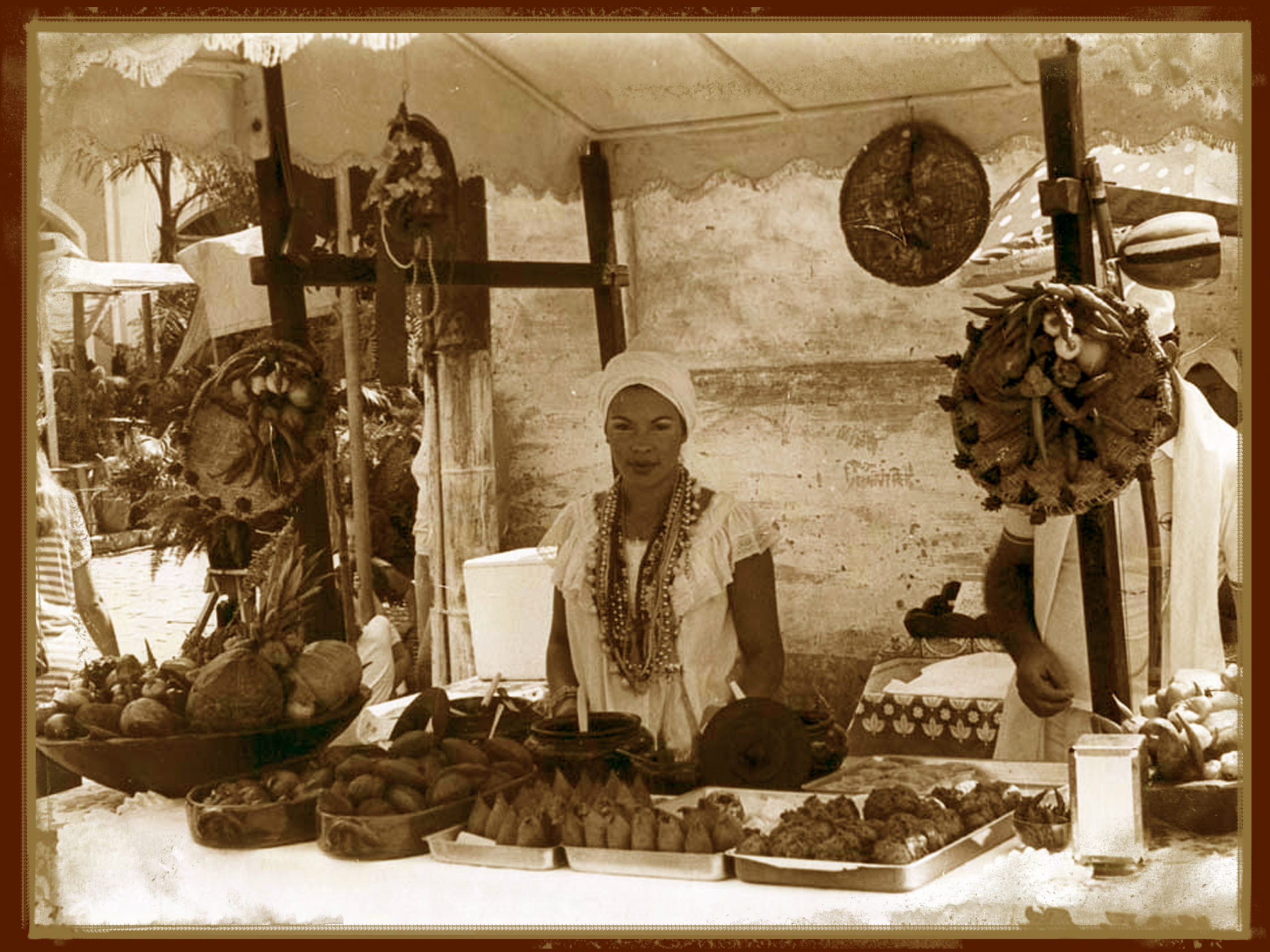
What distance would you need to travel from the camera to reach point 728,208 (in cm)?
438

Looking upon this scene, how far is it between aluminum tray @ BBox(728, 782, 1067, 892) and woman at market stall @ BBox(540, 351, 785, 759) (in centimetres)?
60

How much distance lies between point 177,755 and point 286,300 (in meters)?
A: 1.16

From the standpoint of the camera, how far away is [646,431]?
12.1 ft

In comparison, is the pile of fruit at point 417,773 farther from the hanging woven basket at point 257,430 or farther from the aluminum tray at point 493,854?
the hanging woven basket at point 257,430

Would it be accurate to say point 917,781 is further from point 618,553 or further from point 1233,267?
point 1233,267

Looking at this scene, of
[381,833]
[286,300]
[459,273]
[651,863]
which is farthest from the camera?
[459,273]

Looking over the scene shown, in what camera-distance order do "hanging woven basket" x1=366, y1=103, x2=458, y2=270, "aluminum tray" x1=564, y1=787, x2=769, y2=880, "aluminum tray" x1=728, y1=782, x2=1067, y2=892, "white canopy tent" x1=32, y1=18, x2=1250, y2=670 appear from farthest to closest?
"hanging woven basket" x1=366, y1=103, x2=458, y2=270 → "white canopy tent" x1=32, y1=18, x2=1250, y2=670 → "aluminum tray" x1=564, y1=787, x2=769, y2=880 → "aluminum tray" x1=728, y1=782, x2=1067, y2=892

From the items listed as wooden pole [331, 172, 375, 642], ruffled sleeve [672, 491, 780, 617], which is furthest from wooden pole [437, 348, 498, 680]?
ruffled sleeve [672, 491, 780, 617]

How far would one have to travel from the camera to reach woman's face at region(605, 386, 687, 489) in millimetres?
3689

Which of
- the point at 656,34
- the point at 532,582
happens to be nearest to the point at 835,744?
the point at 532,582

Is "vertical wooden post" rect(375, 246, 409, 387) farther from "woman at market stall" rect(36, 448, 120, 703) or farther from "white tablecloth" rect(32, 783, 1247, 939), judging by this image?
"white tablecloth" rect(32, 783, 1247, 939)

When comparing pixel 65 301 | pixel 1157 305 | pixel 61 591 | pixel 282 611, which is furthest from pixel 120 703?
pixel 1157 305

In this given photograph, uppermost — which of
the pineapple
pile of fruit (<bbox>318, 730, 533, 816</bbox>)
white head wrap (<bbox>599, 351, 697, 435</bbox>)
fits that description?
white head wrap (<bbox>599, 351, 697, 435</bbox>)

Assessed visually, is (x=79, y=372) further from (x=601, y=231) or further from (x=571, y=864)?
(x=571, y=864)
